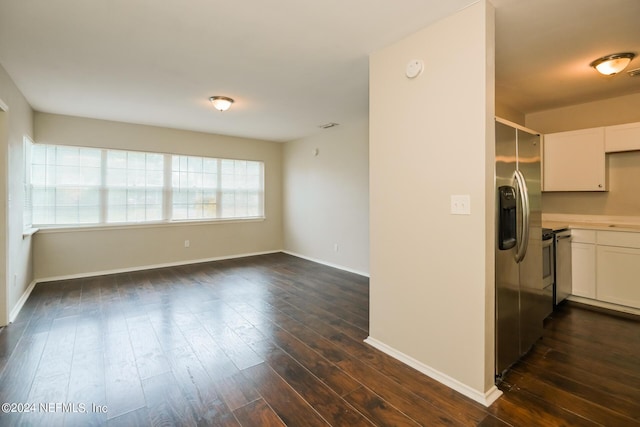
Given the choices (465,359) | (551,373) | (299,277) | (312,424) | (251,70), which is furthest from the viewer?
(299,277)

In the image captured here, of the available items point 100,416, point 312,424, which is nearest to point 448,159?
point 312,424

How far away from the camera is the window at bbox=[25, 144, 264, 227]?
4535mm

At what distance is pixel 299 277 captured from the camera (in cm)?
482

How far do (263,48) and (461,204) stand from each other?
6.65ft

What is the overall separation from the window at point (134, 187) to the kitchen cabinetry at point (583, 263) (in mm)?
5394

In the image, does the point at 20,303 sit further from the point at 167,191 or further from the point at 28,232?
the point at 167,191

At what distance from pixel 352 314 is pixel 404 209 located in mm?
1523

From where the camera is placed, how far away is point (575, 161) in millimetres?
3828

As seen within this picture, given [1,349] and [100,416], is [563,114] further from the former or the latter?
[1,349]

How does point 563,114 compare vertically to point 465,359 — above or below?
above

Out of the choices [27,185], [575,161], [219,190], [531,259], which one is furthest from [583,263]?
[27,185]

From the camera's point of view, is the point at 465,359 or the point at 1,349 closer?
the point at 465,359

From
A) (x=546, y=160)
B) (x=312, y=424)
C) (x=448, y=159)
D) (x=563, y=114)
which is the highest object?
(x=563, y=114)

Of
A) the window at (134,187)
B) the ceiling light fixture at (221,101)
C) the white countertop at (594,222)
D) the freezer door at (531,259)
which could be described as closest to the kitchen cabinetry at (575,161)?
the white countertop at (594,222)
